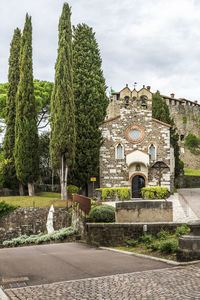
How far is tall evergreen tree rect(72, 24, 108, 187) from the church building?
1.09m

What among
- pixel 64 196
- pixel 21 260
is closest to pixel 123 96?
pixel 64 196

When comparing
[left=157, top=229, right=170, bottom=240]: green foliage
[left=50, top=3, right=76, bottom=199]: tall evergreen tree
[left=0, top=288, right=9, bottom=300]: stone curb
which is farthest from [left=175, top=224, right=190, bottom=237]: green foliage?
[left=50, top=3, right=76, bottom=199]: tall evergreen tree

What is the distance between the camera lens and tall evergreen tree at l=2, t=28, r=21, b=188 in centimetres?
2961

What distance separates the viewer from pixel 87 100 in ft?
97.2

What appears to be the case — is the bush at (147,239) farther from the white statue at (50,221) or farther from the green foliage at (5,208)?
the green foliage at (5,208)

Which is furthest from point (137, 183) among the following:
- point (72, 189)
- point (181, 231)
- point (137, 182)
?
point (181, 231)

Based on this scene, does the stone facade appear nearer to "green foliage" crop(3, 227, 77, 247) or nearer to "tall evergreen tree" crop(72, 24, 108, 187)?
"tall evergreen tree" crop(72, 24, 108, 187)

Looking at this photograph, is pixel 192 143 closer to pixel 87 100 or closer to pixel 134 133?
pixel 134 133

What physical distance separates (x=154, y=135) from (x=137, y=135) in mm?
1508

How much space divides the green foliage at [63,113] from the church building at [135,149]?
4.50m

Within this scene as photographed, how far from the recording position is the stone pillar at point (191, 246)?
8.66 meters

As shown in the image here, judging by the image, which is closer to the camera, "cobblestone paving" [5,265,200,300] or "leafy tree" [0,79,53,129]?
"cobblestone paving" [5,265,200,300]

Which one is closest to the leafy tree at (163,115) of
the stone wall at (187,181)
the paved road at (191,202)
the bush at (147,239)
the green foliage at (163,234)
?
the stone wall at (187,181)

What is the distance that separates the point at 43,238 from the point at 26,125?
1265 centimetres
